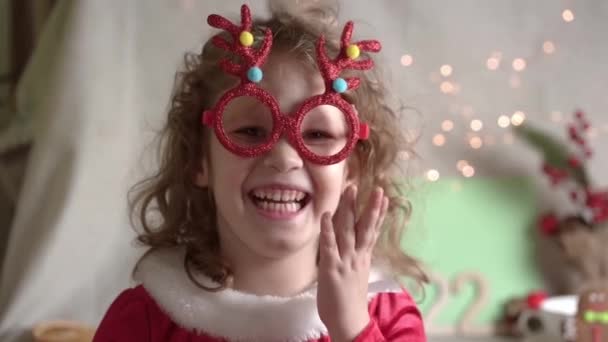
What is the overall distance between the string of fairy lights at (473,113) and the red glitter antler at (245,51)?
0.75 meters

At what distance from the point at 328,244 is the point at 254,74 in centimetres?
24

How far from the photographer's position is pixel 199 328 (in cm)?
99

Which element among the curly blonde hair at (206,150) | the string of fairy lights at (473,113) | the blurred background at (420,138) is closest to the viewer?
the curly blonde hair at (206,150)

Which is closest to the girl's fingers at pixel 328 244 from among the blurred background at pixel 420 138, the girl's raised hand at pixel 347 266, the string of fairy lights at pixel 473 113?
the girl's raised hand at pixel 347 266

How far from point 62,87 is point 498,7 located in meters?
0.99

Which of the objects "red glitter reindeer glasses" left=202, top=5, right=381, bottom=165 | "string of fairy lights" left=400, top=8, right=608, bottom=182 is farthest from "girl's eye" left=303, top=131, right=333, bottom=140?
"string of fairy lights" left=400, top=8, right=608, bottom=182

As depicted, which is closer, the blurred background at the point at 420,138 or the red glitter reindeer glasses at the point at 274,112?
the red glitter reindeer glasses at the point at 274,112

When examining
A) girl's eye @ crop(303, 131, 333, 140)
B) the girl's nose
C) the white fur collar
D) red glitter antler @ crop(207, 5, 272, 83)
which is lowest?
the white fur collar

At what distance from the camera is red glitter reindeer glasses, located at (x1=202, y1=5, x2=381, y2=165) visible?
0.94 m

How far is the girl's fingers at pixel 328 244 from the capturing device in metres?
0.92

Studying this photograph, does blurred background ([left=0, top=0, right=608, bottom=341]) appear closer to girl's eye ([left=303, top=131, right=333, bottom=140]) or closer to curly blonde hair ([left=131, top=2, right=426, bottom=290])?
curly blonde hair ([left=131, top=2, right=426, bottom=290])

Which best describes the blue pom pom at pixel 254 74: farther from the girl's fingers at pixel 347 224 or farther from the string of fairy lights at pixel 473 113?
the string of fairy lights at pixel 473 113

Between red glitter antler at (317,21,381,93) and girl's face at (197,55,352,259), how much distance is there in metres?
0.02

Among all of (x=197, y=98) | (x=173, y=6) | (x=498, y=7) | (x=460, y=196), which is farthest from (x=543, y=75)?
(x=197, y=98)
